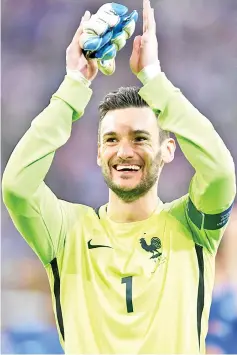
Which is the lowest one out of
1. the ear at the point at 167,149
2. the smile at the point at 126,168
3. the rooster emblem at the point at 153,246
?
the rooster emblem at the point at 153,246

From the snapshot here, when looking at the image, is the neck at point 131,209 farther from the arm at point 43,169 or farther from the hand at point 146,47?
the hand at point 146,47

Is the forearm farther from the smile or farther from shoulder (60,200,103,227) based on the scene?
shoulder (60,200,103,227)

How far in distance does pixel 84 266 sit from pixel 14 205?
7.8 inches

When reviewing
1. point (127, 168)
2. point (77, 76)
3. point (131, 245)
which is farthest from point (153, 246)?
point (77, 76)

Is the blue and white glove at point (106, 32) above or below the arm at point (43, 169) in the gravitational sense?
above

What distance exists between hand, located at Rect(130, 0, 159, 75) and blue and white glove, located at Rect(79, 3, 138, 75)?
0.03 metres

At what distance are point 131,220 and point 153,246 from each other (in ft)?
0.26

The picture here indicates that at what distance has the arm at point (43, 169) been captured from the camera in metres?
1.25

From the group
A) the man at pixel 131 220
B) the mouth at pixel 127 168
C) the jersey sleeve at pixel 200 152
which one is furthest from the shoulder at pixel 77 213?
the jersey sleeve at pixel 200 152

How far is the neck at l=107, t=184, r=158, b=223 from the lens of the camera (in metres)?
1.38

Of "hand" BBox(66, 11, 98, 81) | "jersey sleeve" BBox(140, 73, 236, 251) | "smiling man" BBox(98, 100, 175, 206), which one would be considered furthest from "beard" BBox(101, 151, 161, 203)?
"hand" BBox(66, 11, 98, 81)

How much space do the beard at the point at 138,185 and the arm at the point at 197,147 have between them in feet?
0.32

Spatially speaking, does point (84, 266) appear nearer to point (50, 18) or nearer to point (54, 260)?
point (54, 260)

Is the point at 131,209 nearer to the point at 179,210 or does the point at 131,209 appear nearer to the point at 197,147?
the point at 179,210
